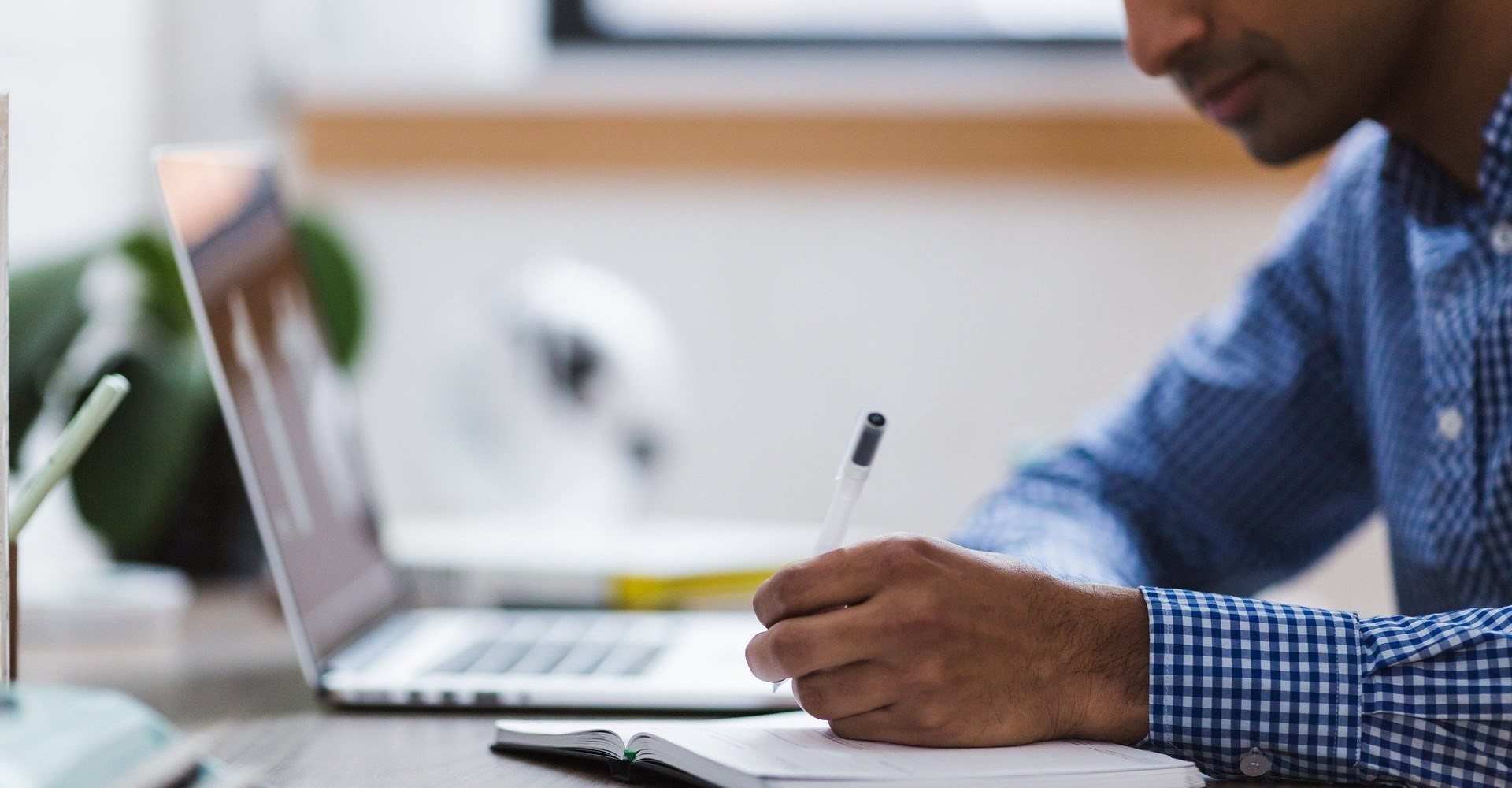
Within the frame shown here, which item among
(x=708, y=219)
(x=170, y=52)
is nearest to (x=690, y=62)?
(x=708, y=219)

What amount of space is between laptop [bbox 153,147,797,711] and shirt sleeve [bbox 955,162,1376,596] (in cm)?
34

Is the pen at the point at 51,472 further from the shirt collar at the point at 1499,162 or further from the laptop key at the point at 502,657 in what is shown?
the shirt collar at the point at 1499,162

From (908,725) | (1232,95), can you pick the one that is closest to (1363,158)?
(1232,95)

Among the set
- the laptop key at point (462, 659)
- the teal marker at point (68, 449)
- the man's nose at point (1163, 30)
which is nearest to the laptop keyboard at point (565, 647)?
the laptop key at point (462, 659)

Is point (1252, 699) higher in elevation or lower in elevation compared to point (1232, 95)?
lower

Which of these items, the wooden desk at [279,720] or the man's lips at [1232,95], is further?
the man's lips at [1232,95]

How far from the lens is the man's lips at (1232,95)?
99cm

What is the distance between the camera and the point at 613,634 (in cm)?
93

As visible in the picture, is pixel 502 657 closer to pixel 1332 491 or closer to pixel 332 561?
pixel 332 561

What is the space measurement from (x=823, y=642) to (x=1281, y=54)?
59 centimetres

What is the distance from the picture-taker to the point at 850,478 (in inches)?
26.1

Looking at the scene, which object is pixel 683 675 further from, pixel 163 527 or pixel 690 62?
pixel 690 62

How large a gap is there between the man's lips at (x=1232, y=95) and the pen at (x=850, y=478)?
1.57 feet

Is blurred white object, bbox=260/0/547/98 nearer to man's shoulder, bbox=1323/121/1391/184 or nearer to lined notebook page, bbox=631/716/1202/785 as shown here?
man's shoulder, bbox=1323/121/1391/184
